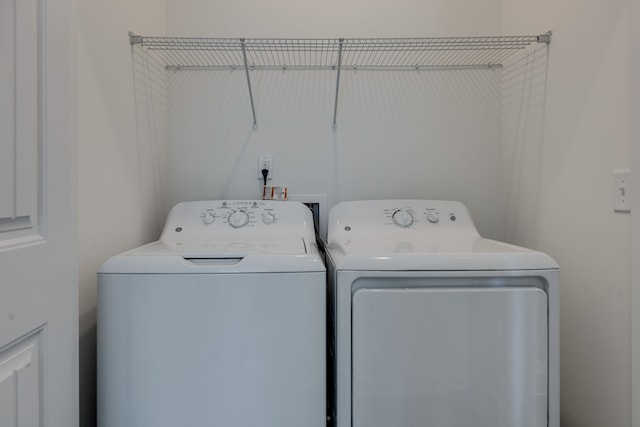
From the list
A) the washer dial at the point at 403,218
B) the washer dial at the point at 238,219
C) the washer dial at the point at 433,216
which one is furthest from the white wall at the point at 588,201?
the washer dial at the point at 238,219

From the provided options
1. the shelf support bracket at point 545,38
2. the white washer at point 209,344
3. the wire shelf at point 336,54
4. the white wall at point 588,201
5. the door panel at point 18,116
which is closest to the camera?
the door panel at point 18,116

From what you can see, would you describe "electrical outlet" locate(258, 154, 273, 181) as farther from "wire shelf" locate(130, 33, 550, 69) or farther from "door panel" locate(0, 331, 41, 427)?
"door panel" locate(0, 331, 41, 427)

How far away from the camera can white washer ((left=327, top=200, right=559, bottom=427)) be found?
894mm

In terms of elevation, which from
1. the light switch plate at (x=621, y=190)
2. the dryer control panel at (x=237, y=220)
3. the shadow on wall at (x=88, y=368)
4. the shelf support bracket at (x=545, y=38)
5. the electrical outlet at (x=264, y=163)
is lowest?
the shadow on wall at (x=88, y=368)

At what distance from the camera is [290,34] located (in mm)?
1614

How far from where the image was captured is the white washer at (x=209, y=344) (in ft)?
2.87

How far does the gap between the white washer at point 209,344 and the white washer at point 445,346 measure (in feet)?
0.34

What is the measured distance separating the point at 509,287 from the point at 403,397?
423 mm

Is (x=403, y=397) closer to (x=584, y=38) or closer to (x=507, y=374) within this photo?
(x=507, y=374)

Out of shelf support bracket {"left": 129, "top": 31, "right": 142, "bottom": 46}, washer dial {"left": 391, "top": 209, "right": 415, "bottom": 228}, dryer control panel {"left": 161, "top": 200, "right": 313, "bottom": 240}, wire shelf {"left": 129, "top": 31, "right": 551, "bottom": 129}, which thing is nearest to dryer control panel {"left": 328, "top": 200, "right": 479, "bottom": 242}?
washer dial {"left": 391, "top": 209, "right": 415, "bottom": 228}

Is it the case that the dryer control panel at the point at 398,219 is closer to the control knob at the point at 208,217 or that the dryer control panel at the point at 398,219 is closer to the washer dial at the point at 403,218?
the washer dial at the point at 403,218

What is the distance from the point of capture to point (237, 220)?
52.0 inches

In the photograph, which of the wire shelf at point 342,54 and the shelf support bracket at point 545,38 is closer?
the shelf support bracket at point 545,38

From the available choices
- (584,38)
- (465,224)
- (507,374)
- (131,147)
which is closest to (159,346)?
(131,147)
